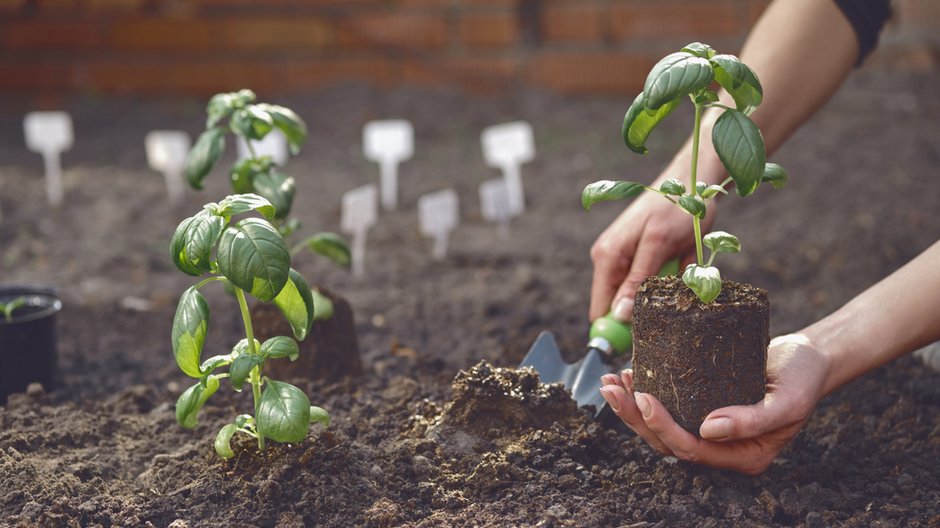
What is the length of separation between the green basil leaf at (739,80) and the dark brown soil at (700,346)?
0.26 meters

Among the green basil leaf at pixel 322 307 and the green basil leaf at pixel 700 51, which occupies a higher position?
the green basil leaf at pixel 700 51

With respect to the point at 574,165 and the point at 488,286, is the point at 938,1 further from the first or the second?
the point at 488,286

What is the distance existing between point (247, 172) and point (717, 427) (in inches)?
36.5

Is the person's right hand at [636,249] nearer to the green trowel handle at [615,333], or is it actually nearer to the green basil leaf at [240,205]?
the green trowel handle at [615,333]

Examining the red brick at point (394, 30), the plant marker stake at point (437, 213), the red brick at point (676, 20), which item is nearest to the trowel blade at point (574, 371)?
the plant marker stake at point (437, 213)

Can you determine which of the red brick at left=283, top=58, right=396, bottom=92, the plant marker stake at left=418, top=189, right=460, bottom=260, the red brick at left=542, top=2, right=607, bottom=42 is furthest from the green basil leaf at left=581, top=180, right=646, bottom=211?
the red brick at left=283, top=58, right=396, bottom=92

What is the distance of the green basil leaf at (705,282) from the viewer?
127 centimetres

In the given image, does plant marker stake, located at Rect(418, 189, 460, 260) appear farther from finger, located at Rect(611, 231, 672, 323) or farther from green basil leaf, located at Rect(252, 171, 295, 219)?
finger, located at Rect(611, 231, 672, 323)

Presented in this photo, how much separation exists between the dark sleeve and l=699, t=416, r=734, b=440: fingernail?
3.23ft

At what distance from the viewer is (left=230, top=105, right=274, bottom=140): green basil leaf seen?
170 centimetres

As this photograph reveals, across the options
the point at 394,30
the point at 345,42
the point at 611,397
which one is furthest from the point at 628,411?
the point at 345,42

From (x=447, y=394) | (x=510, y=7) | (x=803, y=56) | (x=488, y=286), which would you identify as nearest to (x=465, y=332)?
(x=488, y=286)

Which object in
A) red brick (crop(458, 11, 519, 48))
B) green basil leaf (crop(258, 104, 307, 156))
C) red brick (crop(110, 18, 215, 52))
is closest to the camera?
green basil leaf (crop(258, 104, 307, 156))

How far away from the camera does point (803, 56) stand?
1887mm
